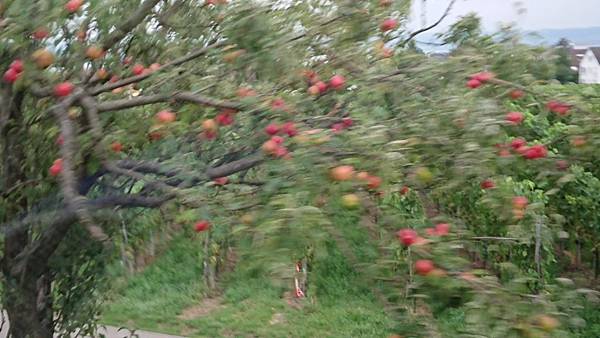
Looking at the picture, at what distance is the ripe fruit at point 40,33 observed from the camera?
2.94m

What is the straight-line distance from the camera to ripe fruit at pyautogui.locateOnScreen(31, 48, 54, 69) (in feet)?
9.84

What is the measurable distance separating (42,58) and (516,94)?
70.5 inches

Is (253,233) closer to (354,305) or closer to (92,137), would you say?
(92,137)

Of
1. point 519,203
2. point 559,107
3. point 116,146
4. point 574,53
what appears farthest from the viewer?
point 574,53

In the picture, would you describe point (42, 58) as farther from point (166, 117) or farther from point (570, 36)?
point (570, 36)

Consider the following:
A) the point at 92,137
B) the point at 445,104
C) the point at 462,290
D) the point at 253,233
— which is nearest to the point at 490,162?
the point at 445,104

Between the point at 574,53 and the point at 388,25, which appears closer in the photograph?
the point at 388,25

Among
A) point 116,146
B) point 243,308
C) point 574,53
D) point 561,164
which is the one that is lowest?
point 243,308

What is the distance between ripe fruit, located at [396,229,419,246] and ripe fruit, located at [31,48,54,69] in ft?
4.75

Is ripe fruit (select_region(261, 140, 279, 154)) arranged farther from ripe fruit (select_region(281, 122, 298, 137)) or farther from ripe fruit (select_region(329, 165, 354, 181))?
ripe fruit (select_region(329, 165, 354, 181))

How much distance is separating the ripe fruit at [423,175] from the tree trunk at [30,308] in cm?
208

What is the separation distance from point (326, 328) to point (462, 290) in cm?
508

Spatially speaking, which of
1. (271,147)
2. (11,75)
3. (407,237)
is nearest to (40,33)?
(11,75)

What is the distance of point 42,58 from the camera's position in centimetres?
300
